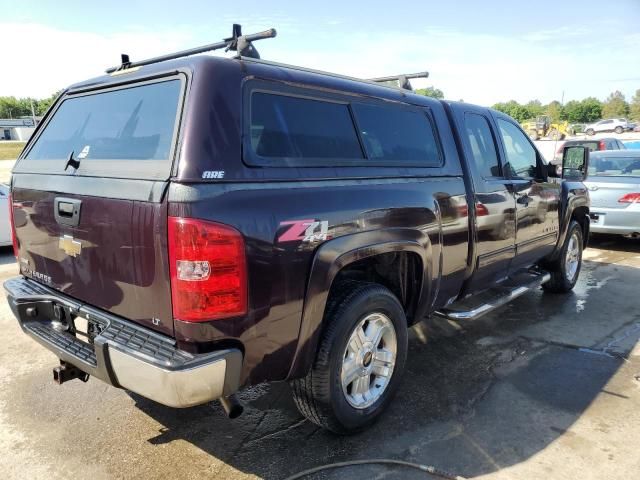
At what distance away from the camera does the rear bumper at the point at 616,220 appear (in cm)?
785

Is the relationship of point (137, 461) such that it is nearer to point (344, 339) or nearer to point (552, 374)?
point (344, 339)

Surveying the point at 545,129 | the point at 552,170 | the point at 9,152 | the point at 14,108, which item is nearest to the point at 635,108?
the point at 545,129

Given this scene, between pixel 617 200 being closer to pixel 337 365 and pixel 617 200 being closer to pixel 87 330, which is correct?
pixel 337 365

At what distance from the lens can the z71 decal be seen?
7.75 ft

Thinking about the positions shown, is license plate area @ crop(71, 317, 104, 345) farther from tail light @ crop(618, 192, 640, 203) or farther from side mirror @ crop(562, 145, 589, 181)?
tail light @ crop(618, 192, 640, 203)

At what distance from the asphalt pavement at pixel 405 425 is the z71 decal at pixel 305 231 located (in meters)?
1.28

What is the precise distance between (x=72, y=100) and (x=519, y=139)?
3.95 m

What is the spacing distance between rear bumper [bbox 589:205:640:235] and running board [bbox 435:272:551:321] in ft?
11.5

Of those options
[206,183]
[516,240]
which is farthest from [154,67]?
[516,240]

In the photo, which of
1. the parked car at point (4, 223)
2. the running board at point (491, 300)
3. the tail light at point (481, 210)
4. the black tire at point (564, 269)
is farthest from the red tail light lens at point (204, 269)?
the parked car at point (4, 223)

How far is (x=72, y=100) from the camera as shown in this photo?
3.33 metres

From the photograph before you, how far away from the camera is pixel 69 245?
2713 mm

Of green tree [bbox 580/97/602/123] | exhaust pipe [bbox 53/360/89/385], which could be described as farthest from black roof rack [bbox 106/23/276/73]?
green tree [bbox 580/97/602/123]

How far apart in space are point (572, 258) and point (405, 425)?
13.2 ft
